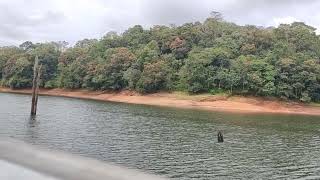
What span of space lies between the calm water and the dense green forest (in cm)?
2962

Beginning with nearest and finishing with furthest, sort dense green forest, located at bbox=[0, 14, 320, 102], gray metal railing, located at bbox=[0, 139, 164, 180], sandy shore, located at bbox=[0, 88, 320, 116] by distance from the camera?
gray metal railing, located at bbox=[0, 139, 164, 180] < sandy shore, located at bbox=[0, 88, 320, 116] < dense green forest, located at bbox=[0, 14, 320, 102]

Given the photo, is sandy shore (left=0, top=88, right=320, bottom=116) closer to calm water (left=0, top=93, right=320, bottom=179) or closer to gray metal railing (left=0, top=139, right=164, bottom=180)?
calm water (left=0, top=93, right=320, bottom=179)

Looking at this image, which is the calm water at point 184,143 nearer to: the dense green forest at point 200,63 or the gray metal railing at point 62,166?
the gray metal railing at point 62,166

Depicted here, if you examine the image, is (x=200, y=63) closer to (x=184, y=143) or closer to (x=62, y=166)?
(x=184, y=143)

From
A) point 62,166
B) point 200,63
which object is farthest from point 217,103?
point 62,166

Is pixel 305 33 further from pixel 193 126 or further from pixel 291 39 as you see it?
pixel 193 126

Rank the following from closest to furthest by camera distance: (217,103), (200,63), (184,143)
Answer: (184,143) < (217,103) < (200,63)

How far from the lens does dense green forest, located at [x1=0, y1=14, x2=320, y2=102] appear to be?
8356 centimetres

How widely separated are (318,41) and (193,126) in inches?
2292

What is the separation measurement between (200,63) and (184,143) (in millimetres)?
54676

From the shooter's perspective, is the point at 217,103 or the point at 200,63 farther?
the point at 200,63

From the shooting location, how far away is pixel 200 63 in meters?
89.9

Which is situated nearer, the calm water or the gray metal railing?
the gray metal railing

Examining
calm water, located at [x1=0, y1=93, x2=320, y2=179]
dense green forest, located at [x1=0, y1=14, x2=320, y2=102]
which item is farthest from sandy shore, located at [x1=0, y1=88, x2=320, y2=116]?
calm water, located at [x1=0, y1=93, x2=320, y2=179]
